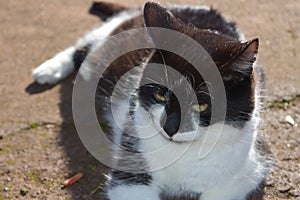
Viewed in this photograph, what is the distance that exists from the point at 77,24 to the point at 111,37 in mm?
837

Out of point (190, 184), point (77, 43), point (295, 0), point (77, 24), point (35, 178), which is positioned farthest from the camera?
point (295, 0)

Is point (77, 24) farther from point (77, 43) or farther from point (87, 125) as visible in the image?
point (87, 125)

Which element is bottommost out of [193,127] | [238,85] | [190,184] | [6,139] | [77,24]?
[6,139]

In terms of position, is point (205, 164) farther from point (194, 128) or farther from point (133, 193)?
point (133, 193)

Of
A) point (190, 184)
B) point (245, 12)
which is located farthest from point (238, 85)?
point (245, 12)

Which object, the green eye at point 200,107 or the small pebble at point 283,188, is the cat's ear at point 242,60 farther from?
the small pebble at point 283,188

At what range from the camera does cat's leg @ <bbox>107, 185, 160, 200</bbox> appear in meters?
2.75

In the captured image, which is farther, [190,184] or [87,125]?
[87,125]

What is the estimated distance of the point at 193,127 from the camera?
2.48 m

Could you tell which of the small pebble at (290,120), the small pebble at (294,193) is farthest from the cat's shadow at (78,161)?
the small pebble at (290,120)

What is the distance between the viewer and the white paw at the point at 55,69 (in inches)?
151

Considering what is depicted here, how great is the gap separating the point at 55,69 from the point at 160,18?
1469 millimetres

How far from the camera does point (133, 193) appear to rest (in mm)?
2793

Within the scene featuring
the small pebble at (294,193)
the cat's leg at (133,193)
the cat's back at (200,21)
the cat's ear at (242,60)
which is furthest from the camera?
the cat's back at (200,21)
